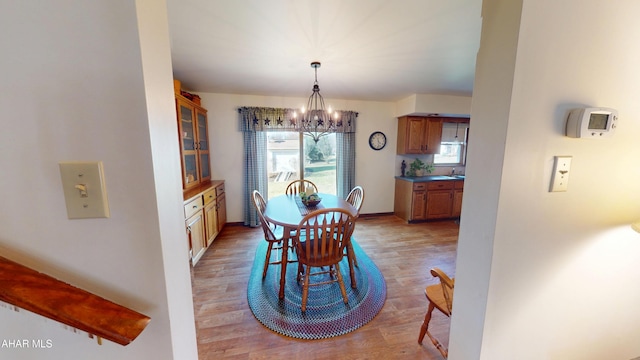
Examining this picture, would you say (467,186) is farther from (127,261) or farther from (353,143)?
(353,143)

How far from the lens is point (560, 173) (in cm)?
65

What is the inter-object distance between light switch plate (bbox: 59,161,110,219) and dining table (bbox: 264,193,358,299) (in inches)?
55.9

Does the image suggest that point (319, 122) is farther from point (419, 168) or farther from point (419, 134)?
point (419, 168)

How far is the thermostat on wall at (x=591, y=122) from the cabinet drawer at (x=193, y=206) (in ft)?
8.80

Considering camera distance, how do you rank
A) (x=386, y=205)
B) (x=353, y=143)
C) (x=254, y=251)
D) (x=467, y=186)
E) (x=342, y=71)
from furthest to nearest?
(x=386, y=205), (x=353, y=143), (x=254, y=251), (x=342, y=71), (x=467, y=186)

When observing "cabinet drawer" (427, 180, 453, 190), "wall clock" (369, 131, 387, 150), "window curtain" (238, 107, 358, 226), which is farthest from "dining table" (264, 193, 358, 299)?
"cabinet drawer" (427, 180, 453, 190)

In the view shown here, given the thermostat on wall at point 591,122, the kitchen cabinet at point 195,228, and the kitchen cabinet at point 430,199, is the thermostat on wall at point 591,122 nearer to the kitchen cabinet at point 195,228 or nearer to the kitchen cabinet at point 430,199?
the kitchen cabinet at point 195,228

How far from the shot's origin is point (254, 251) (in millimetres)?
2871

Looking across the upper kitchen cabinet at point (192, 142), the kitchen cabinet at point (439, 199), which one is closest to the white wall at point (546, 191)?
the upper kitchen cabinet at point (192, 142)

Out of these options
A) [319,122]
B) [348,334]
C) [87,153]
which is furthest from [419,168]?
[87,153]

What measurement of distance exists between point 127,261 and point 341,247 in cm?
158

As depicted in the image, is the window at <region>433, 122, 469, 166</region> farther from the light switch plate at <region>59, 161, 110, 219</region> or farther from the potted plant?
the light switch plate at <region>59, 161, 110, 219</region>

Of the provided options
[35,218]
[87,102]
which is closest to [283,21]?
[87,102]

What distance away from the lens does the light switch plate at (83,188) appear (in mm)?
420
